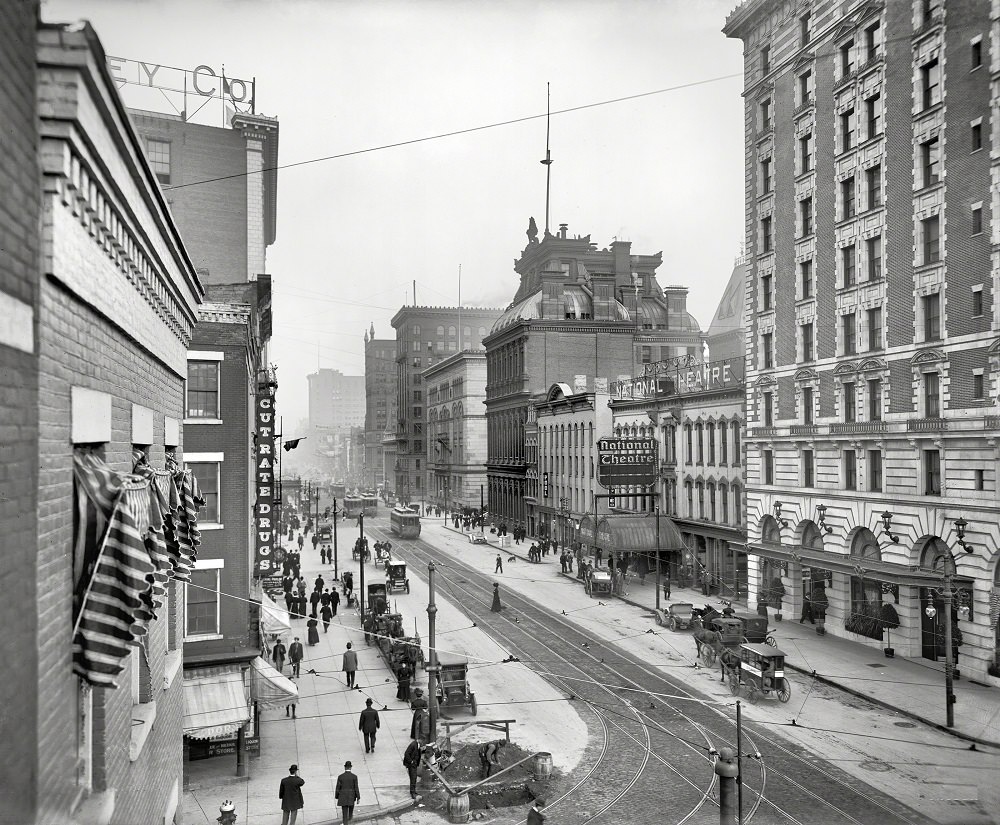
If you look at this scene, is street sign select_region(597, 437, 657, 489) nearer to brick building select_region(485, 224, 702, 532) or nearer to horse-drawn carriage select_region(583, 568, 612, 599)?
horse-drawn carriage select_region(583, 568, 612, 599)

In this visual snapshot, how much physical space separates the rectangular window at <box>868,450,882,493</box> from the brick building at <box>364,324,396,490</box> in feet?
443

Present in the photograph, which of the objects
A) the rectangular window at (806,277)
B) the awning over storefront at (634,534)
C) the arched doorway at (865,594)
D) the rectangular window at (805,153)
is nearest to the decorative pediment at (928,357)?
the arched doorway at (865,594)

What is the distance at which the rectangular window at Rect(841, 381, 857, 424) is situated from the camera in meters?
31.3

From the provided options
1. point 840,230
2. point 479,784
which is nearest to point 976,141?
point 840,230

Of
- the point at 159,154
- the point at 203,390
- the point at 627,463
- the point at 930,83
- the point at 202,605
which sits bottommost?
the point at 202,605

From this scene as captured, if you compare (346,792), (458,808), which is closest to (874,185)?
(458,808)

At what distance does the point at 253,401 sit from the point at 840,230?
75.6 ft

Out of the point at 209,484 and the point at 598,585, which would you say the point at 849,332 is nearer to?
the point at 598,585

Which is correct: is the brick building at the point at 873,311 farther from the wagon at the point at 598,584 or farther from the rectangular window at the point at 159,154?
the rectangular window at the point at 159,154

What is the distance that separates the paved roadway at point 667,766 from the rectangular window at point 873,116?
20387 millimetres

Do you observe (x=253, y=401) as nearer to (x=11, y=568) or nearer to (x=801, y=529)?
(x=801, y=529)

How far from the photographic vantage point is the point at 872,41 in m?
29.7

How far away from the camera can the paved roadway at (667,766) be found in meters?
15.4

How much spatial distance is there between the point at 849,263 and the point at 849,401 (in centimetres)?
527
